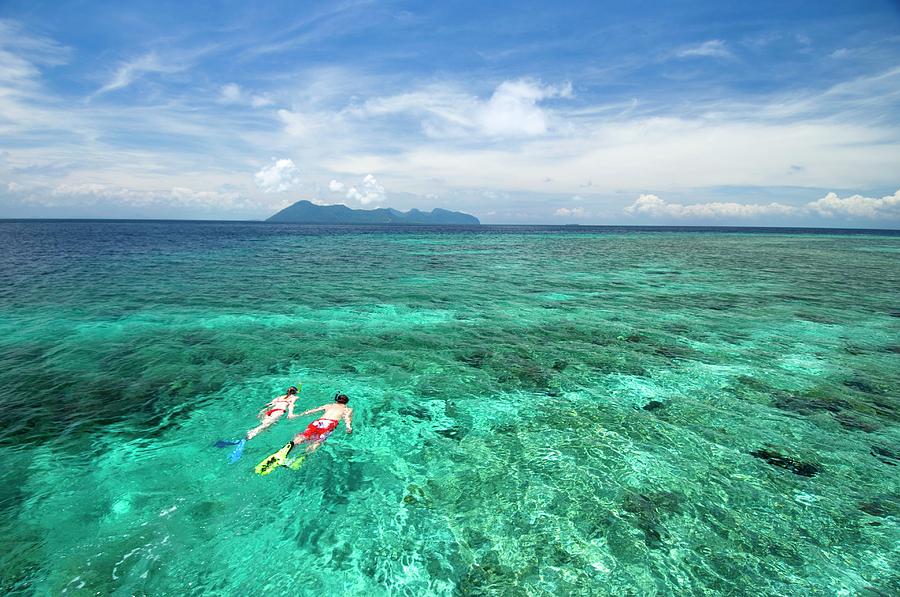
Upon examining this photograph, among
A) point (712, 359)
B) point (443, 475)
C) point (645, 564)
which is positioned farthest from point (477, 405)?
point (712, 359)

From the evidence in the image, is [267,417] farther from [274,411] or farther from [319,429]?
[319,429]

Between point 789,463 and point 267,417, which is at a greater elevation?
point 267,417

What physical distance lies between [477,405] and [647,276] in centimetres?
3915

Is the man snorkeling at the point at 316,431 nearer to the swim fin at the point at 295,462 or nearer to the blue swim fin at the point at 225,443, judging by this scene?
the swim fin at the point at 295,462

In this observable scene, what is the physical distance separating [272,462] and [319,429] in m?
1.79

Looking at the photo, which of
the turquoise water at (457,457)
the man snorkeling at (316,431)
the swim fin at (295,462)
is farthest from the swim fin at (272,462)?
the turquoise water at (457,457)

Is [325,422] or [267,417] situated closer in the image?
[325,422]

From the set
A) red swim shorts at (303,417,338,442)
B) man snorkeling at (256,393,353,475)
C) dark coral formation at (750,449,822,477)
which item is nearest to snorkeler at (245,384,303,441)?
man snorkeling at (256,393,353,475)

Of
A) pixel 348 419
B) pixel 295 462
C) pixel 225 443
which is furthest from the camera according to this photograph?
pixel 348 419

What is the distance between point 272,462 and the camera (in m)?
10.6

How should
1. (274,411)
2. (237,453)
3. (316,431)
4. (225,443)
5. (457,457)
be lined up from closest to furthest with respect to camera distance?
(237,453) → (457,457) → (225,443) → (316,431) → (274,411)

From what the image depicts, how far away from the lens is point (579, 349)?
19.8 m

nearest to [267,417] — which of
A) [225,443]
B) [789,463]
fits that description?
[225,443]

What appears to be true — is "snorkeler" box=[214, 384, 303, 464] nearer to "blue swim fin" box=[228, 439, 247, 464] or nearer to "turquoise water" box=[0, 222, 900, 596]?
"blue swim fin" box=[228, 439, 247, 464]
